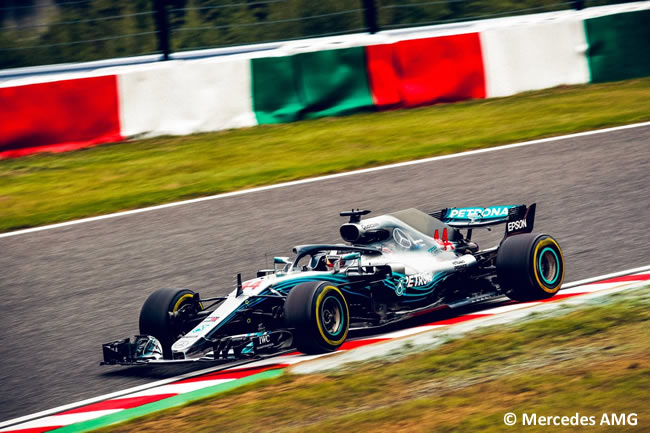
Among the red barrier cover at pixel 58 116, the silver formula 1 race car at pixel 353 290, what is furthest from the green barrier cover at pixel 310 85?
the silver formula 1 race car at pixel 353 290

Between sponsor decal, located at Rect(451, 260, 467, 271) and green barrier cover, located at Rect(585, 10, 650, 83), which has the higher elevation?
green barrier cover, located at Rect(585, 10, 650, 83)

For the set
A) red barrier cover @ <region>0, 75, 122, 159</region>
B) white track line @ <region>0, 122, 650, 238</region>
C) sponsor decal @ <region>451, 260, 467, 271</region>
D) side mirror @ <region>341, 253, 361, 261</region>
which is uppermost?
red barrier cover @ <region>0, 75, 122, 159</region>

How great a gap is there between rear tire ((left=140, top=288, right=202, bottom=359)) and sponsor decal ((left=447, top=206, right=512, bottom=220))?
96.1 inches

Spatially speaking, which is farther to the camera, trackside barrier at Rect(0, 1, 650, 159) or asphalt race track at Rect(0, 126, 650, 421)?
trackside barrier at Rect(0, 1, 650, 159)

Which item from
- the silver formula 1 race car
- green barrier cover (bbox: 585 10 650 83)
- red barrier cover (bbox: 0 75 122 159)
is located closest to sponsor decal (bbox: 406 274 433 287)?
the silver formula 1 race car

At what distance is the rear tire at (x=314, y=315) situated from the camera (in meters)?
6.86

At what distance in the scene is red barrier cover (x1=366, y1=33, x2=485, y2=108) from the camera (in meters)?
14.1

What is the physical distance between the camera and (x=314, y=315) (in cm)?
685

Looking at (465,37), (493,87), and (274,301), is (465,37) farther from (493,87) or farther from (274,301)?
(274,301)

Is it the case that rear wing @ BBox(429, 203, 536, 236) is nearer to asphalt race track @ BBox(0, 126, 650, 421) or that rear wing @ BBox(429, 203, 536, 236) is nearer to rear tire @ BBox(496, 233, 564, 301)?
rear tire @ BBox(496, 233, 564, 301)

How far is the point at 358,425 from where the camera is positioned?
5.27 metres

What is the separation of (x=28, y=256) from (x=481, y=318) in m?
4.83

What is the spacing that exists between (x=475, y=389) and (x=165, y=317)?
2692 millimetres

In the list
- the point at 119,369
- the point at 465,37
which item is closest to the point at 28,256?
the point at 119,369
